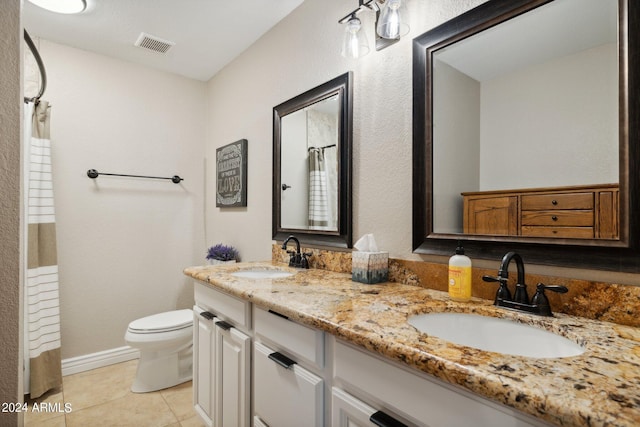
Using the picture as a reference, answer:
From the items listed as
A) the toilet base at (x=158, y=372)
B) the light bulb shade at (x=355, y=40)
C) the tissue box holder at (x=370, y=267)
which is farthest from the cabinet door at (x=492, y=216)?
the toilet base at (x=158, y=372)

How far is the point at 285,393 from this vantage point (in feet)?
3.65

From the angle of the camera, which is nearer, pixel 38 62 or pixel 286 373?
pixel 286 373

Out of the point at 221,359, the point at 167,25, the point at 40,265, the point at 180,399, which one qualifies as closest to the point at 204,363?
the point at 221,359

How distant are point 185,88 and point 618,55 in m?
3.09

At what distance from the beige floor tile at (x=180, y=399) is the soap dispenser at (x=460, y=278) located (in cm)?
176

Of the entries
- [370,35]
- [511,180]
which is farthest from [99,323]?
[511,180]

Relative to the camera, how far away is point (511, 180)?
111 cm

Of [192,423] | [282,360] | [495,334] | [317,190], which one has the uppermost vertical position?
[317,190]

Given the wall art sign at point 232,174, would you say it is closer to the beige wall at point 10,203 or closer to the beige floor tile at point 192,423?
the beige floor tile at point 192,423

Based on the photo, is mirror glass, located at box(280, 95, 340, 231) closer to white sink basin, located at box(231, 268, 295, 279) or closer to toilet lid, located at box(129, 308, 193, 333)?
white sink basin, located at box(231, 268, 295, 279)

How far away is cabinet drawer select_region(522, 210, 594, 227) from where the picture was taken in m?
0.96

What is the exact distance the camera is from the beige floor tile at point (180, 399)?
2.01 meters

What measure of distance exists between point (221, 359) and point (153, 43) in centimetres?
229

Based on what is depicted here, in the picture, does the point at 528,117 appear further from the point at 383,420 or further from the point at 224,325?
the point at 224,325
